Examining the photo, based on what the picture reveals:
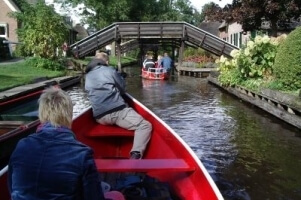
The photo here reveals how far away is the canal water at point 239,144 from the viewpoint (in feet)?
22.4

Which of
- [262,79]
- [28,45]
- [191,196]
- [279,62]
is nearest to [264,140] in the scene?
[279,62]

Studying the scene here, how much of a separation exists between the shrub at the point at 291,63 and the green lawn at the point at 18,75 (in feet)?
27.9

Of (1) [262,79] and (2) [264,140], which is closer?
(2) [264,140]

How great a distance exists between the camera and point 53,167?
2.76 meters

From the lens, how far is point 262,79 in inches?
653

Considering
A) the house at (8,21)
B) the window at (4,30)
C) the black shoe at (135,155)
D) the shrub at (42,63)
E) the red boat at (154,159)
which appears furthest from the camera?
the window at (4,30)

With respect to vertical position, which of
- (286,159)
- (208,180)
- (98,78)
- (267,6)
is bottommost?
(286,159)

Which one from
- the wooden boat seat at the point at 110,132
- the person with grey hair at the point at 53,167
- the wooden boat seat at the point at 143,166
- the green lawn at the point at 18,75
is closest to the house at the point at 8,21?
the green lawn at the point at 18,75

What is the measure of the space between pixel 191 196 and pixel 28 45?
78.8 ft

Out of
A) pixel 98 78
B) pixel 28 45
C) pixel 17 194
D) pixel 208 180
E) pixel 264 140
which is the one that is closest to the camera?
pixel 17 194

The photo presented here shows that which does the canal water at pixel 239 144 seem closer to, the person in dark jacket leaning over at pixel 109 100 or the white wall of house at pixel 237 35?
the person in dark jacket leaning over at pixel 109 100

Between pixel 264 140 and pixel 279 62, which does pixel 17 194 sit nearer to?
pixel 264 140

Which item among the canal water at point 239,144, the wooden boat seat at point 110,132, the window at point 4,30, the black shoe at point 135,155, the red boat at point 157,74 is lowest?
the canal water at point 239,144

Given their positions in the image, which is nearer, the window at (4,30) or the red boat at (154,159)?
the red boat at (154,159)
